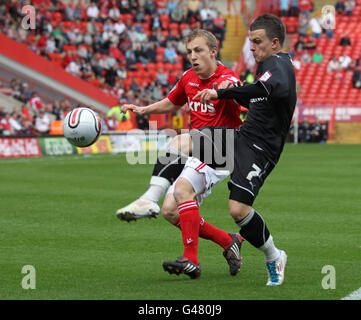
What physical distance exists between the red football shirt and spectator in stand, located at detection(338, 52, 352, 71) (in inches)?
1201

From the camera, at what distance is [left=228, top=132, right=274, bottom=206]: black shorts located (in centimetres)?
622

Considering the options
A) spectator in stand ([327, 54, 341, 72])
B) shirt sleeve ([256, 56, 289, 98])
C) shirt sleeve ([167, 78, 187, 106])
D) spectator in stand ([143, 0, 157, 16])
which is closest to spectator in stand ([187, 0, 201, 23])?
spectator in stand ([143, 0, 157, 16])

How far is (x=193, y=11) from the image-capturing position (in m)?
38.2

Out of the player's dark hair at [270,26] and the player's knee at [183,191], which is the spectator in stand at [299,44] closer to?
the player's dark hair at [270,26]

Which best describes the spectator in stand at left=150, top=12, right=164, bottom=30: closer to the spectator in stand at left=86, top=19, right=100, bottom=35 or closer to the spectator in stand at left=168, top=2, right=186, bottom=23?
the spectator in stand at left=168, top=2, right=186, bottom=23

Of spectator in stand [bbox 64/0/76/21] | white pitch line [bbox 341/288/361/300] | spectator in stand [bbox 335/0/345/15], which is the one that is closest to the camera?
white pitch line [bbox 341/288/361/300]

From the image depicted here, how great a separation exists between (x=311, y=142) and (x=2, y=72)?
13665mm

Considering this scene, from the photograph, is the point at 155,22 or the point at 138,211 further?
the point at 155,22

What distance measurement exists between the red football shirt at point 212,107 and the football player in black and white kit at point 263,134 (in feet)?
1.60

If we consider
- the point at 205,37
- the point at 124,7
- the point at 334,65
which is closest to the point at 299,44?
the point at 334,65

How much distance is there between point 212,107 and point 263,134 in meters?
0.76

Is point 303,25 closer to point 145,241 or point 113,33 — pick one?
point 113,33
